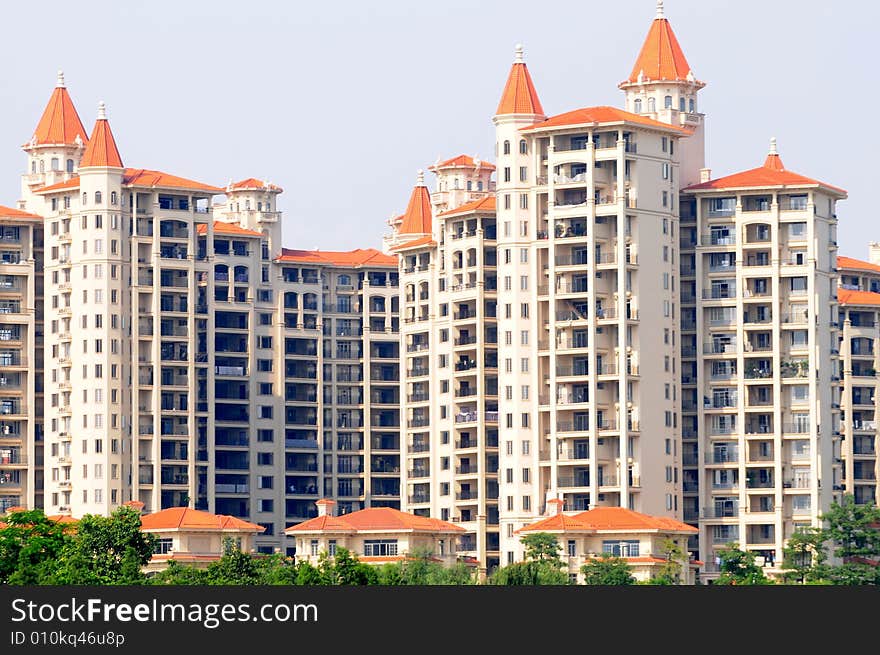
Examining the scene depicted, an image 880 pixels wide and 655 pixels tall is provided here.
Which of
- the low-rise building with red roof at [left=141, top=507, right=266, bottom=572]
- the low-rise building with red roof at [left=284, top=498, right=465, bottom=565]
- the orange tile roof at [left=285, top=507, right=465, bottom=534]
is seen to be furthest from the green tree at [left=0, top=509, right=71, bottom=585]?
the orange tile roof at [left=285, top=507, right=465, bottom=534]

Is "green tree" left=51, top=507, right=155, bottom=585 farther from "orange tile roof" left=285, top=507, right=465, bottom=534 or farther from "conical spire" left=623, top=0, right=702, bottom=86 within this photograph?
"conical spire" left=623, top=0, right=702, bottom=86

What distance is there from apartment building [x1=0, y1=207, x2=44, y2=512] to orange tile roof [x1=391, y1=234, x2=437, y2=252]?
25.4 meters

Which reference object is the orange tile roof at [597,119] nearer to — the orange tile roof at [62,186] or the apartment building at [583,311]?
the apartment building at [583,311]

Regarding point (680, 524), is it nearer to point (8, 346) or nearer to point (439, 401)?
point (439, 401)

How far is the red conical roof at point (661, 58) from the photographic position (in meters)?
187

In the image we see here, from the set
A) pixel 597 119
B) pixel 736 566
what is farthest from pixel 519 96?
pixel 736 566

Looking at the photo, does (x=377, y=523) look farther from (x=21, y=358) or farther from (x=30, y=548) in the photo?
(x=30, y=548)

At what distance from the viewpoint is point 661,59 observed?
188 meters

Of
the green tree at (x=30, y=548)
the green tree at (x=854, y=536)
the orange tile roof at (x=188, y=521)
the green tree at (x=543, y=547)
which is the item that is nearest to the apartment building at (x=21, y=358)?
the orange tile roof at (x=188, y=521)

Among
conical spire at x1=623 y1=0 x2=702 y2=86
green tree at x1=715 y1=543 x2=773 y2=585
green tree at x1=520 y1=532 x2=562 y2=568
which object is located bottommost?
Result: green tree at x1=715 y1=543 x2=773 y2=585

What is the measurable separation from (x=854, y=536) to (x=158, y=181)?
53789 millimetres

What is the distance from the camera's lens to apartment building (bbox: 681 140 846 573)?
6964 inches

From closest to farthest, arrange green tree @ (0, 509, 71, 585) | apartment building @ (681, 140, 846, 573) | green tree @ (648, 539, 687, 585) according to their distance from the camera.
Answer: green tree @ (0, 509, 71, 585), green tree @ (648, 539, 687, 585), apartment building @ (681, 140, 846, 573)

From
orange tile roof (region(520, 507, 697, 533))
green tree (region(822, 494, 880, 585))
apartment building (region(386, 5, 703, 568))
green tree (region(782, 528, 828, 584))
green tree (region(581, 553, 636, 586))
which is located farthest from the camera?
apartment building (region(386, 5, 703, 568))
